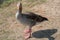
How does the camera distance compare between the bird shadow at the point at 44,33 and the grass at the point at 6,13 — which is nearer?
the bird shadow at the point at 44,33

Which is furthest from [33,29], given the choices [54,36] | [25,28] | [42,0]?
[42,0]

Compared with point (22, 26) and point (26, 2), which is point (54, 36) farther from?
point (26, 2)

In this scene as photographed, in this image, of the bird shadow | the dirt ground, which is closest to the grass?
the dirt ground

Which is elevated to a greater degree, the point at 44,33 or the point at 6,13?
the point at 6,13

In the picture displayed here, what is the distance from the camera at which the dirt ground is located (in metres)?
8.47

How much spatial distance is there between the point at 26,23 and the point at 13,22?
1.13 meters

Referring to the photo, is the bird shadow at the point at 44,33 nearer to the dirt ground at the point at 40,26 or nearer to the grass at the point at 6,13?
the dirt ground at the point at 40,26

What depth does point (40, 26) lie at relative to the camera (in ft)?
29.6

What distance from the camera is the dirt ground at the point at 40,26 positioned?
8.47 metres

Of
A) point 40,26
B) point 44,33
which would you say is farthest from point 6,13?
point 44,33

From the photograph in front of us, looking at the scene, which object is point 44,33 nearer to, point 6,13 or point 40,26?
point 40,26

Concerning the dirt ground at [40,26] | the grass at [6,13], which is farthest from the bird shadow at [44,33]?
the grass at [6,13]

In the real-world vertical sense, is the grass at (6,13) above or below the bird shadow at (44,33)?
above

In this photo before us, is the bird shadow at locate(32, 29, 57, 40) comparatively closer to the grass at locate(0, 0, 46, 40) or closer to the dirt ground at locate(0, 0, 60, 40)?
the dirt ground at locate(0, 0, 60, 40)
